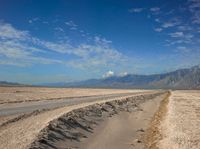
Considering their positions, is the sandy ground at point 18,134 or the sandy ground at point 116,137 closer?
the sandy ground at point 18,134

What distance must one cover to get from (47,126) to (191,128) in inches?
439

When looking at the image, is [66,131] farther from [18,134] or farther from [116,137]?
[18,134]

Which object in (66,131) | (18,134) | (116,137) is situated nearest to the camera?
(18,134)

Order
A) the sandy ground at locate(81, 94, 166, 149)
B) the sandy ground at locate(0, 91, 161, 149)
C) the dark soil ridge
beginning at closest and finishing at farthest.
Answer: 1. the sandy ground at locate(0, 91, 161, 149)
2. the dark soil ridge
3. the sandy ground at locate(81, 94, 166, 149)

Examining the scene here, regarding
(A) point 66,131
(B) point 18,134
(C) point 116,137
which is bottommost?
(C) point 116,137

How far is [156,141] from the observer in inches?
854

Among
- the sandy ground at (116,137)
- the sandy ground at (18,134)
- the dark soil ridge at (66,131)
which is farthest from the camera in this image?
the sandy ground at (116,137)

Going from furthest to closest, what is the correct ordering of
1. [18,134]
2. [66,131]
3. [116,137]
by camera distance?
[116,137] < [66,131] < [18,134]

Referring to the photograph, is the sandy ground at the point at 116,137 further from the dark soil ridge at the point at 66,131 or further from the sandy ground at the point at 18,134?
the sandy ground at the point at 18,134

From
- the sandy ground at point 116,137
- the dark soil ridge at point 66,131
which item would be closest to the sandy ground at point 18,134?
the dark soil ridge at point 66,131

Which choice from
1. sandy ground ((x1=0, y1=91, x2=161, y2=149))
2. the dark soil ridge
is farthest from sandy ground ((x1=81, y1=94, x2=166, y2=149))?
sandy ground ((x1=0, y1=91, x2=161, y2=149))

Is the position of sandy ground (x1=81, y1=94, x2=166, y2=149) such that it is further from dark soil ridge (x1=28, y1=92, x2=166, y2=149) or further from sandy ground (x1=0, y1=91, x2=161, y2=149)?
sandy ground (x1=0, y1=91, x2=161, y2=149)

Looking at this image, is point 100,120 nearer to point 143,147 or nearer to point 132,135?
point 132,135

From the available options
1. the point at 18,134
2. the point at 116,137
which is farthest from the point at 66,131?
the point at 18,134
